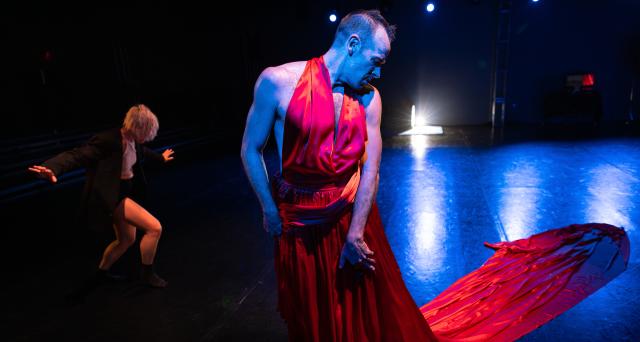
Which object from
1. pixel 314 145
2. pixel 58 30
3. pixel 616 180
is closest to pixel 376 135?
pixel 314 145

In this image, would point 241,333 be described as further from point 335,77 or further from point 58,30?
point 58,30

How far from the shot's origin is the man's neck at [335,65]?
144 centimetres

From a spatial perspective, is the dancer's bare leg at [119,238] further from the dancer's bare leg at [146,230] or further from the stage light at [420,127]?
the stage light at [420,127]

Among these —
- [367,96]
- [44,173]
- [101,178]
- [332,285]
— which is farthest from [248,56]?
[332,285]

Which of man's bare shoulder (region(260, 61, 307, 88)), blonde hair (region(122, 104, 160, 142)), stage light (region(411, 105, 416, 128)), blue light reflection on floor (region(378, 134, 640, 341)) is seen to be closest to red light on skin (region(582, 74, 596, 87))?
blue light reflection on floor (region(378, 134, 640, 341))

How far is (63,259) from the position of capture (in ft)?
11.9

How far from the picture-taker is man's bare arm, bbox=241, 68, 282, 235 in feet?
4.57

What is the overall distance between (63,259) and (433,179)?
14.5 ft

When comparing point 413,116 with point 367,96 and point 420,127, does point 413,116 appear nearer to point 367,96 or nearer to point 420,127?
point 420,127

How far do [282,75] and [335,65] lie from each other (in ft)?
0.62

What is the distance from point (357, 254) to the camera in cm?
150

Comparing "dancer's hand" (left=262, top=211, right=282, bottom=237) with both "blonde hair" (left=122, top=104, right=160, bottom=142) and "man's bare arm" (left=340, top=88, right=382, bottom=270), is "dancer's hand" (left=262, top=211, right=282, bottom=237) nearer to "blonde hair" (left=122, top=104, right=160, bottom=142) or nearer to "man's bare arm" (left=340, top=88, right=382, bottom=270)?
"man's bare arm" (left=340, top=88, right=382, bottom=270)

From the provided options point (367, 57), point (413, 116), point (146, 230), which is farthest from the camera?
point (413, 116)

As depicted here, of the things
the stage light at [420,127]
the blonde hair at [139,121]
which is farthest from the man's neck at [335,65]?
the stage light at [420,127]
